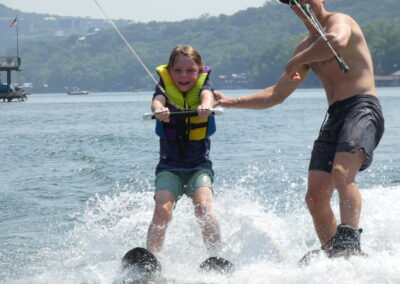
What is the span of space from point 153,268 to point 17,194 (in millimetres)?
6867

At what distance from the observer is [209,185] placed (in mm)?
6926

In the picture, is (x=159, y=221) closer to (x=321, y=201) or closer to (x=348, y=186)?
(x=321, y=201)

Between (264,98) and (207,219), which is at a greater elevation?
(264,98)

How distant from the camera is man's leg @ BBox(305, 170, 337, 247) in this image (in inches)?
264

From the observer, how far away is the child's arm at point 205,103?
255 inches

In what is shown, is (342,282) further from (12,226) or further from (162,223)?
(12,226)

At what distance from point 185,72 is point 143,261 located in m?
1.56

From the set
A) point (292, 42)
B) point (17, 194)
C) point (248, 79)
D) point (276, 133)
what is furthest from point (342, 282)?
point (248, 79)

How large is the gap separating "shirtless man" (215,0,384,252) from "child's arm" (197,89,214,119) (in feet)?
2.14

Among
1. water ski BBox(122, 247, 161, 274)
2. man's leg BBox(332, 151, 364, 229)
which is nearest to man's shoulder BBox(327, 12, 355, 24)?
man's leg BBox(332, 151, 364, 229)

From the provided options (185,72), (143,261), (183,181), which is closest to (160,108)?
(185,72)

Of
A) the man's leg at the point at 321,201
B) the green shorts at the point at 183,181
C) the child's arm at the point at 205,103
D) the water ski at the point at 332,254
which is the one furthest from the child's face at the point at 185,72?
the water ski at the point at 332,254

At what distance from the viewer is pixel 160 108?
676cm

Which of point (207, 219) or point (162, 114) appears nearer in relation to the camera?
point (162, 114)
